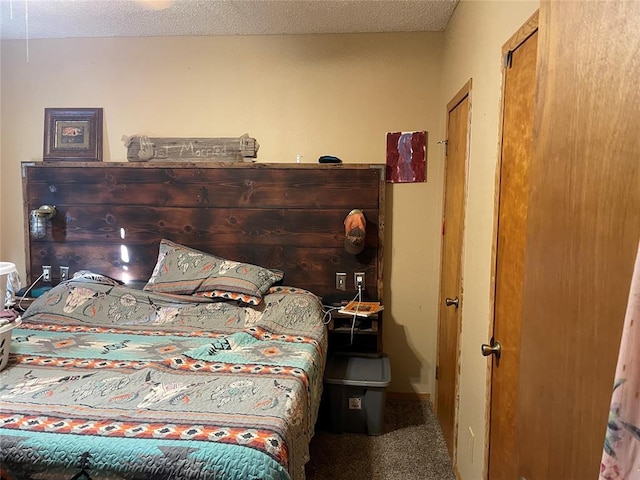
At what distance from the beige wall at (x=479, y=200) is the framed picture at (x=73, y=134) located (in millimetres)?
2681

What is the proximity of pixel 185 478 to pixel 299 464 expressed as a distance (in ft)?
1.69

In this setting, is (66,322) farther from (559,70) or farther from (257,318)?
(559,70)

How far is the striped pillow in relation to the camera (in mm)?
2744

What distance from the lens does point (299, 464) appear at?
5.22 feet

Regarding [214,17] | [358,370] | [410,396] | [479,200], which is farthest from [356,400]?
[214,17]

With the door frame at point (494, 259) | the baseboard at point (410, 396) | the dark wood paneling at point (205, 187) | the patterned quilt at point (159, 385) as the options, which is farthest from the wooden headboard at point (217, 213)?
the door frame at point (494, 259)

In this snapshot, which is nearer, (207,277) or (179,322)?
(179,322)

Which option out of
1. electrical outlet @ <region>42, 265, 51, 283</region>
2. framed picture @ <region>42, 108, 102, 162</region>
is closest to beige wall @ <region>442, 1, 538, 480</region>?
framed picture @ <region>42, 108, 102, 162</region>

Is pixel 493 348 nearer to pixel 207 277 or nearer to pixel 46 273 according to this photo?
pixel 207 277

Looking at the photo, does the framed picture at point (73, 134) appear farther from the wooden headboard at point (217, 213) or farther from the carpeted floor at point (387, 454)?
the carpeted floor at point (387, 454)

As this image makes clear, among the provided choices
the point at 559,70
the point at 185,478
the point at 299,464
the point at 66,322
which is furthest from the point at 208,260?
the point at 559,70

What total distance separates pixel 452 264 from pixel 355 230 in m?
0.68

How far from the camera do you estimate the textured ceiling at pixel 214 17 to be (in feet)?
8.67

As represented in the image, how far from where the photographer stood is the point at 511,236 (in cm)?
149
